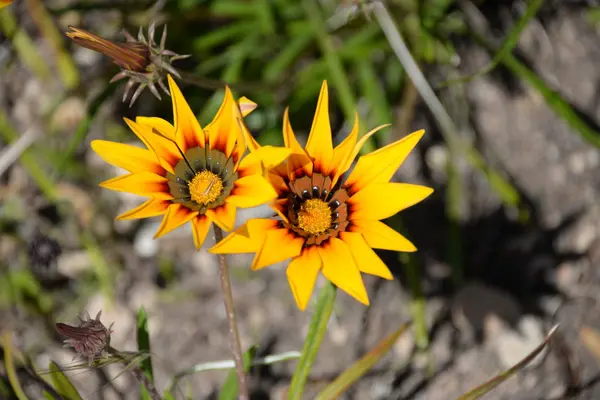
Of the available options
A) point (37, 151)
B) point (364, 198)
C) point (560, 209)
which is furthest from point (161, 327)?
point (560, 209)

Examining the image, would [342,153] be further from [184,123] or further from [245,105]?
[184,123]

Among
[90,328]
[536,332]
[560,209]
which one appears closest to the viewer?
[90,328]

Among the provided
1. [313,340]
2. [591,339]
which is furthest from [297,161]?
[591,339]

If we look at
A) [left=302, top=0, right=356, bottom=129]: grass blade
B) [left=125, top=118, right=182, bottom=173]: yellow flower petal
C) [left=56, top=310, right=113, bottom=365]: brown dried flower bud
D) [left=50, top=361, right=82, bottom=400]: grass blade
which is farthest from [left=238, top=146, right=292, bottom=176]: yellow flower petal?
[left=302, top=0, right=356, bottom=129]: grass blade

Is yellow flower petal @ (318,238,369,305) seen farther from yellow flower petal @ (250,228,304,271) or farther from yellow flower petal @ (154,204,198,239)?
yellow flower petal @ (154,204,198,239)

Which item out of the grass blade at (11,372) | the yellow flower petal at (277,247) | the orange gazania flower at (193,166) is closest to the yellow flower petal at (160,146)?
the orange gazania flower at (193,166)

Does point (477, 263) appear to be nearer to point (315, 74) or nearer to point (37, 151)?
point (315, 74)
